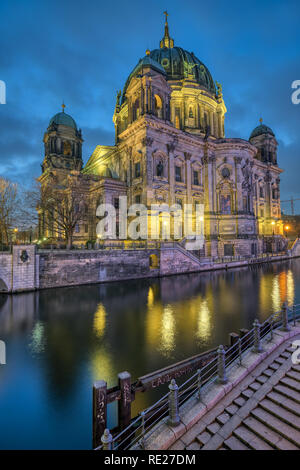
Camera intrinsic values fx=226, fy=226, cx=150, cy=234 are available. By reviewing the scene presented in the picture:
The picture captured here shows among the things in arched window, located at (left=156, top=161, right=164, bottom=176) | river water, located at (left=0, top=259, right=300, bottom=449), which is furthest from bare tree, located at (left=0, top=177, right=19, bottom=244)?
arched window, located at (left=156, top=161, right=164, bottom=176)

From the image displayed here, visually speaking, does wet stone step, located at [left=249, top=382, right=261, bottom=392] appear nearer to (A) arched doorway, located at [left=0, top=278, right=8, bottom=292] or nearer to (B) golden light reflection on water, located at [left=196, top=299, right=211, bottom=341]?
(B) golden light reflection on water, located at [left=196, top=299, right=211, bottom=341]

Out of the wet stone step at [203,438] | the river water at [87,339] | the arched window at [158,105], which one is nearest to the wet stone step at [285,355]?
the river water at [87,339]

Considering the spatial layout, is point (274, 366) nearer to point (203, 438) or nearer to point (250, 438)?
point (250, 438)

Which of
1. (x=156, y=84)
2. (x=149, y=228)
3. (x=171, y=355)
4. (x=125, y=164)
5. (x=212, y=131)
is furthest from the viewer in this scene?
(x=212, y=131)

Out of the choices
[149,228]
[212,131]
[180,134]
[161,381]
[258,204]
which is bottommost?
[161,381]

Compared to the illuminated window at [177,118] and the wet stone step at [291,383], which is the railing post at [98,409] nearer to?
the wet stone step at [291,383]

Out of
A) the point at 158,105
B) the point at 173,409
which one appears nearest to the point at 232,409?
the point at 173,409

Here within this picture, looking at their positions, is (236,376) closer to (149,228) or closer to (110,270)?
(110,270)

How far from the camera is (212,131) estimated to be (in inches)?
1961

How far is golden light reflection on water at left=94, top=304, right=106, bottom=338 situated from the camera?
10.9 metres

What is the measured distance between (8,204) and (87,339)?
28.3 m

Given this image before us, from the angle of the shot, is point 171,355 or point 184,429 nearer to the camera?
point 184,429

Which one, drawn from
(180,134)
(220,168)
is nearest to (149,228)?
(180,134)
